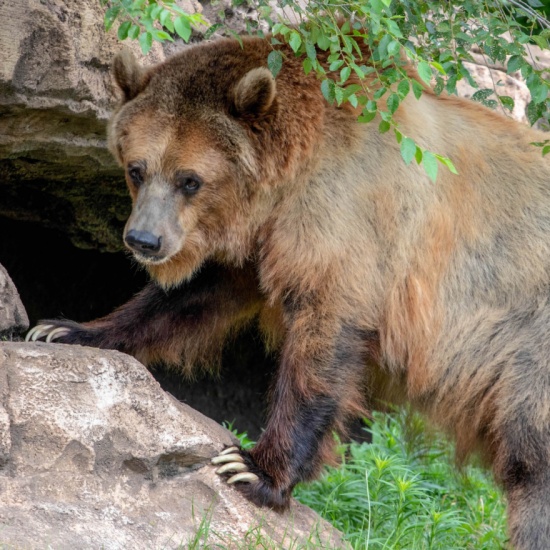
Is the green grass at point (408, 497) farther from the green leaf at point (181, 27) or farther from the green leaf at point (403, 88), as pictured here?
the green leaf at point (181, 27)

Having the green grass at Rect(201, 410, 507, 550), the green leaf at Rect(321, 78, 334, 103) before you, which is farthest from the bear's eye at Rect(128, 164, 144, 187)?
the green grass at Rect(201, 410, 507, 550)

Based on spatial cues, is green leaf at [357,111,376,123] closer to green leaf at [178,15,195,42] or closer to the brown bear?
the brown bear

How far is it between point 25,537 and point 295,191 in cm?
231

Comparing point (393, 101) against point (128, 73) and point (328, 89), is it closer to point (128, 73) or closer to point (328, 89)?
point (328, 89)

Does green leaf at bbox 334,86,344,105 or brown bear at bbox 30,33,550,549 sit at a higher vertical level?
green leaf at bbox 334,86,344,105

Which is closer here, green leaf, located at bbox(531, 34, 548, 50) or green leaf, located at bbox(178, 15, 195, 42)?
green leaf, located at bbox(178, 15, 195, 42)

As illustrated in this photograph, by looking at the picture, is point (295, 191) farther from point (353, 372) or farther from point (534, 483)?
point (534, 483)

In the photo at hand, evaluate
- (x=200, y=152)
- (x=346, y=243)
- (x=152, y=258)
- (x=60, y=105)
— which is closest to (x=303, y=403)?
(x=346, y=243)

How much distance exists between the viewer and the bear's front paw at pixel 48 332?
5.74 meters

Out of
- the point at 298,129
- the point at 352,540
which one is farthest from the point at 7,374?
the point at 352,540

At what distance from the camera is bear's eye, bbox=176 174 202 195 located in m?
5.10

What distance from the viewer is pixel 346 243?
509 centimetres

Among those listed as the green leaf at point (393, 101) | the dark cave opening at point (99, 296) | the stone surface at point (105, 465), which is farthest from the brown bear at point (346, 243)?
the dark cave opening at point (99, 296)

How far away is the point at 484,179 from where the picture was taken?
5527mm
